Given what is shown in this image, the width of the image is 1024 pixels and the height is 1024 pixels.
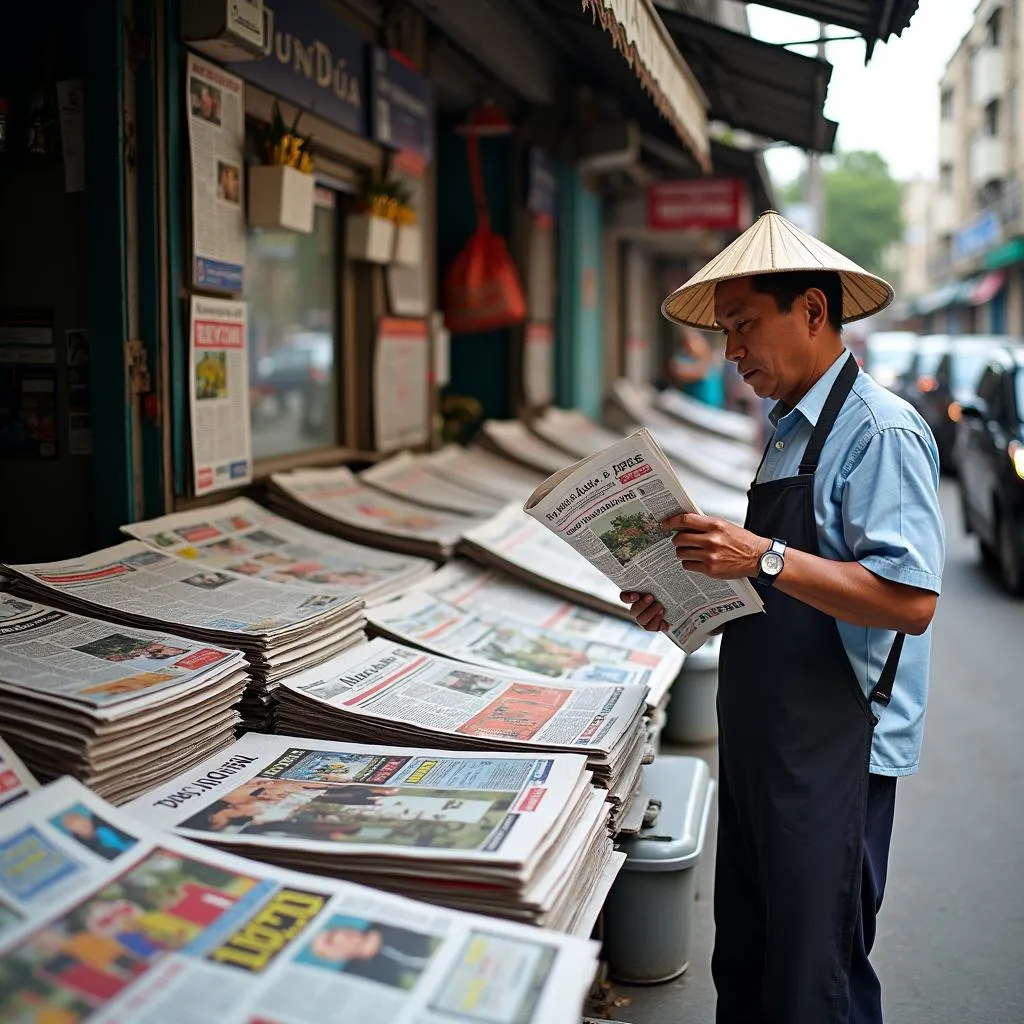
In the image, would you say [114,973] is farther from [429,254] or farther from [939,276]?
[939,276]

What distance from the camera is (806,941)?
228 centimetres

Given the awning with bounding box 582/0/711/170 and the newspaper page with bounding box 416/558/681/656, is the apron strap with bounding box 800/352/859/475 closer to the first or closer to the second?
the awning with bounding box 582/0/711/170

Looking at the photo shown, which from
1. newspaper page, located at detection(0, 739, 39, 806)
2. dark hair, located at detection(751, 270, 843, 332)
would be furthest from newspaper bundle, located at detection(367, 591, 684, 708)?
newspaper page, located at detection(0, 739, 39, 806)

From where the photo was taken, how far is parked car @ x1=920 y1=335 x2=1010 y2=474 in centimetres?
1459

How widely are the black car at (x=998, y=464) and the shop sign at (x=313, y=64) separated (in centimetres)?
526

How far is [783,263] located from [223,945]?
4.86 ft

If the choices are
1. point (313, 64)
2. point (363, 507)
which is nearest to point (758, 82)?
point (313, 64)

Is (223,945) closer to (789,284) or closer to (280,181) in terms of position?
(789,284)

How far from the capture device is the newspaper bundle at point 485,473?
17.8 feet

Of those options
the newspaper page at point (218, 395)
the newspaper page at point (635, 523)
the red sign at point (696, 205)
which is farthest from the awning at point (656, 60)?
the red sign at point (696, 205)

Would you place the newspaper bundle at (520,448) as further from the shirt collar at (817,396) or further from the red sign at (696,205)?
the red sign at (696,205)

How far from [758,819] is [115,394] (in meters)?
2.07

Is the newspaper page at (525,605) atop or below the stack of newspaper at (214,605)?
below

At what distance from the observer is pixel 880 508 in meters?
2.09
